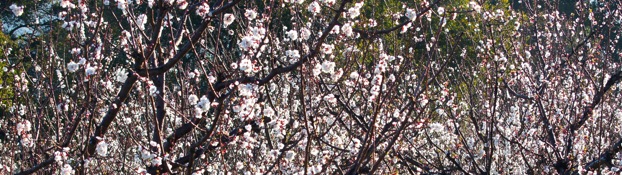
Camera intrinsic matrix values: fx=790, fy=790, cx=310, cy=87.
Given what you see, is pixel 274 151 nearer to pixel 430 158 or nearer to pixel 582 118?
pixel 582 118

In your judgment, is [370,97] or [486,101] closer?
[370,97]

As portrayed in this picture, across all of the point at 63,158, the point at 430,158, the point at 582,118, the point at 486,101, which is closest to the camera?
the point at 63,158

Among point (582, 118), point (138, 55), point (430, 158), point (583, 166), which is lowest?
point (138, 55)

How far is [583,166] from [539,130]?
144cm

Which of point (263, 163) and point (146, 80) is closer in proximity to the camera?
point (146, 80)

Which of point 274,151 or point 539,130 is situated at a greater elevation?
point 539,130

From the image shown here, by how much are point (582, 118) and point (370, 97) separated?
2040 millimetres

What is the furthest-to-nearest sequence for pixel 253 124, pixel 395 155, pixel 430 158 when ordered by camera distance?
1. pixel 430 158
2. pixel 395 155
3. pixel 253 124

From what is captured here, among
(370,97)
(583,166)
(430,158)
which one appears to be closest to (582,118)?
(583,166)

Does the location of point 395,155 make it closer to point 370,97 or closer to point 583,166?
point 370,97

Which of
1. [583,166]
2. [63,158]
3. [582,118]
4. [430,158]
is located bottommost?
[63,158]

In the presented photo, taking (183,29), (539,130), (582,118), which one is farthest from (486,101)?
(183,29)

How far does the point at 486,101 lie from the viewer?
675 cm

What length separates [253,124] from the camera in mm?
4379
